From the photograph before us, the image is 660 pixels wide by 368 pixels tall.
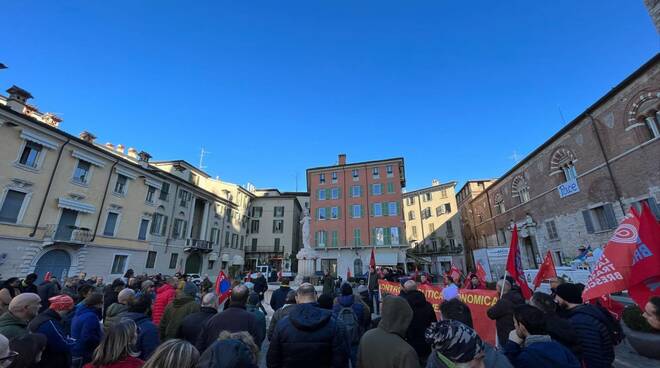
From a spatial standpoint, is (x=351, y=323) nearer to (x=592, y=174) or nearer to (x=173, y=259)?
(x=592, y=174)

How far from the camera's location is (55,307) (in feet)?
11.4

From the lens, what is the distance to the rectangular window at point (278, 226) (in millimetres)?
44362

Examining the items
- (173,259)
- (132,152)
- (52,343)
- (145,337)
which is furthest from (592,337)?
(132,152)

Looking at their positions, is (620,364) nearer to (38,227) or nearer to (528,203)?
(528,203)

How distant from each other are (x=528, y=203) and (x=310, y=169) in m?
25.6

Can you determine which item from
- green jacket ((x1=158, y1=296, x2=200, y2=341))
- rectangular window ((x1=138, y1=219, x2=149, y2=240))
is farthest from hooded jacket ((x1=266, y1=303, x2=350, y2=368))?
rectangular window ((x1=138, y1=219, x2=149, y2=240))

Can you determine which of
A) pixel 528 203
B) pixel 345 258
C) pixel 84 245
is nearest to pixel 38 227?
pixel 84 245

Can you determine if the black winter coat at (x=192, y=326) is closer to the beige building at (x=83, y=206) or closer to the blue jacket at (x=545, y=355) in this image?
the blue jacket at (x=545, y=355)

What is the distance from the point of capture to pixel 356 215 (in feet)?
113

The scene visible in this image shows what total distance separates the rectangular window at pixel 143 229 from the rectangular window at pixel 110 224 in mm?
2525

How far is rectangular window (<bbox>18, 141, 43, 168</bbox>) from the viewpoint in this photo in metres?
18.6

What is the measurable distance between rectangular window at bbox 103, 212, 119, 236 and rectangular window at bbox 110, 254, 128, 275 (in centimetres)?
212

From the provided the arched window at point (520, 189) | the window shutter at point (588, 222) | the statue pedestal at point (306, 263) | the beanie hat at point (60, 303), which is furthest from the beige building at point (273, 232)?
the beanie hat at point (60, 303)

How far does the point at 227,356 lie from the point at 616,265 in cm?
495
